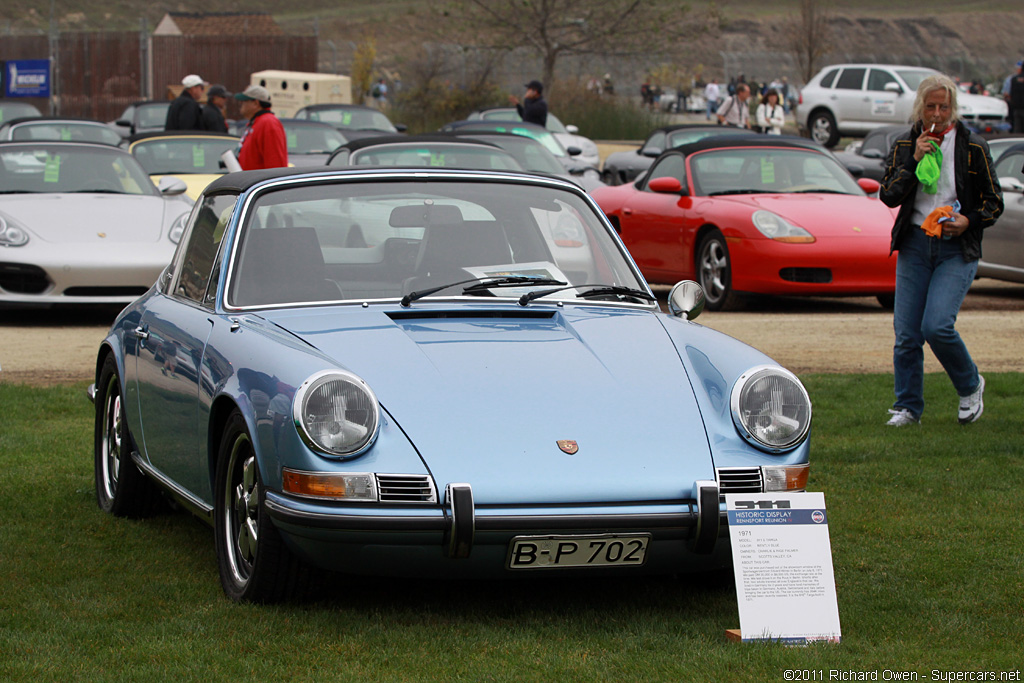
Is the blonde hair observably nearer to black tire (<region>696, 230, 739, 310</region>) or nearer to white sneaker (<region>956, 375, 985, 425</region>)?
white sneaker (<region>956, 375, 985, 425</region>)

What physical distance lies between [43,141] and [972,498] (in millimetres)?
9493

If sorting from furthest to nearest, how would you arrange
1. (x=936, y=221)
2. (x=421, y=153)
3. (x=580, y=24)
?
(x=580, y=24) < (x=421, y=153) < (x=936, y=221)

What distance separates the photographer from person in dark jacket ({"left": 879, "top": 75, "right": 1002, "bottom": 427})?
7.19 meters

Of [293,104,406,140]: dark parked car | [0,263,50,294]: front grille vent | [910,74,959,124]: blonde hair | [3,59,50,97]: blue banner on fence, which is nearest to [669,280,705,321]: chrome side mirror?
[910,74,959,124]: blonde hair

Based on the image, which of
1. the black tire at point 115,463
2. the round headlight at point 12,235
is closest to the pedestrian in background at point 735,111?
the round headlight at point 12,235

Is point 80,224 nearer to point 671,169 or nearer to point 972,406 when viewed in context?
point 671,169

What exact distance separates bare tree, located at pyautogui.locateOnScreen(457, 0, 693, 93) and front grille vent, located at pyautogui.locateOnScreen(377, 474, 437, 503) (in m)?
33.3

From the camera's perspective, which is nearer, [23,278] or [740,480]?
[740,480]

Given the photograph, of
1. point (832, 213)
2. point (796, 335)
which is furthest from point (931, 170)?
point (832, 213)

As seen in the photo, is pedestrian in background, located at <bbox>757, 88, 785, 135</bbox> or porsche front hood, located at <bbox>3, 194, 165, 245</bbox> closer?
porsche front hood, located at <bbox>3, 194, 165, 245</bbox>

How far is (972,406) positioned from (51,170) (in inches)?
321

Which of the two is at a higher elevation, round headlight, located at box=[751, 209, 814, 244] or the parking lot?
round headlight, located at box=[751, 209, 814, 244]

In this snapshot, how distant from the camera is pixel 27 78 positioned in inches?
1774

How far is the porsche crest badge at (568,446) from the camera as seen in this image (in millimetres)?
4164
